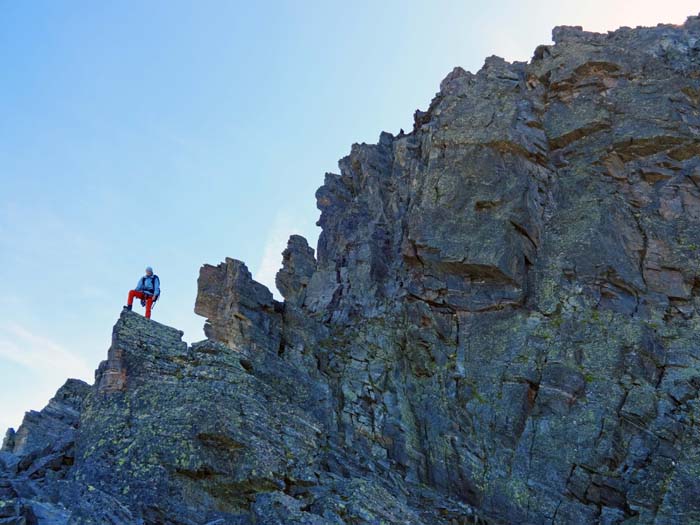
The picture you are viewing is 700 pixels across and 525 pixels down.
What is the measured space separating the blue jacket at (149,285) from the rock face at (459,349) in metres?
2.32

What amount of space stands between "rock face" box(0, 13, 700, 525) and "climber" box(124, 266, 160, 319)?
185 cm

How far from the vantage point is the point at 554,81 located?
51562mm

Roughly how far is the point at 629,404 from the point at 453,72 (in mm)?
30481

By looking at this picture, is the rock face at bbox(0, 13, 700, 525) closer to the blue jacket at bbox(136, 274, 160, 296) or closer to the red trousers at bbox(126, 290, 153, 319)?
the red trousers at bbox(126, 290, 153, 319)

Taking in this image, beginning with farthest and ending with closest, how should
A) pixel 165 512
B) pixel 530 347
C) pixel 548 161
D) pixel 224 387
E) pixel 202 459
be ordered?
pixel 548 161
pixel 530 347
pixel 224 387
pixel 202 459
pixel 165 512

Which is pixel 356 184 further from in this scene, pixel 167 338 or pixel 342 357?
pixel 167 338

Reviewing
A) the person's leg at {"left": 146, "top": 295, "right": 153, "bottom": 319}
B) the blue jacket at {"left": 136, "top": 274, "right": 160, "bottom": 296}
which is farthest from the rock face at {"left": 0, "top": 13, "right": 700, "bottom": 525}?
the blue jacket at {"left": 136, "top": 274, "right": 160, "bottom": 296}

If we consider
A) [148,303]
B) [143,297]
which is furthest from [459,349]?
[143,297]

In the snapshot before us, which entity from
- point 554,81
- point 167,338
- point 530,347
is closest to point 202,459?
point 167,338

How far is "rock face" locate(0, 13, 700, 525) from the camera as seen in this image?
2870 centimetres

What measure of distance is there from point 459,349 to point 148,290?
1700 centimetres

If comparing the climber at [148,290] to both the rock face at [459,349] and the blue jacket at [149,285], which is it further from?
the rock face at [459,349]

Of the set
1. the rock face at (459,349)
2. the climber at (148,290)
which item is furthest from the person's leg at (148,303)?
the rock face at (459,349)

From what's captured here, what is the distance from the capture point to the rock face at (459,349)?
94.2 feet
